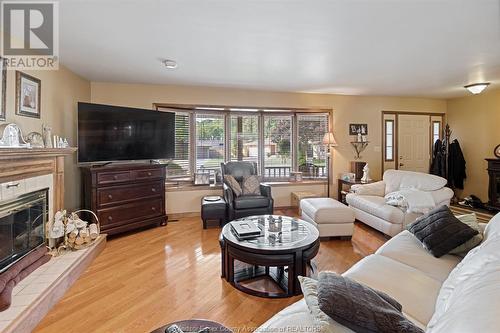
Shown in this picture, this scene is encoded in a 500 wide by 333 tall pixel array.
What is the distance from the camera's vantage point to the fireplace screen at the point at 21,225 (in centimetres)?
214

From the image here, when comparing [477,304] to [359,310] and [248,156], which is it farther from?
[248,156]

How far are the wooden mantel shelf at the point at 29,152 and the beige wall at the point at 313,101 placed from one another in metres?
1.77

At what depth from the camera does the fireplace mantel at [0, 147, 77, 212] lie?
2.06m

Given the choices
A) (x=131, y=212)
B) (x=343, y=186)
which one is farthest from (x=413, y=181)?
(x=131, y=212)

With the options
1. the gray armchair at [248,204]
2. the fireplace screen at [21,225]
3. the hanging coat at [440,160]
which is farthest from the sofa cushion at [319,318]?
the hanging coat at [440,160]

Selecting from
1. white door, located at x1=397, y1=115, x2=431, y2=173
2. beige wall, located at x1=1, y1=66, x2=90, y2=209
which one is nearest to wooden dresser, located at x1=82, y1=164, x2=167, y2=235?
beige wall, located at x1=1, y1=66, x2=90, y2=209

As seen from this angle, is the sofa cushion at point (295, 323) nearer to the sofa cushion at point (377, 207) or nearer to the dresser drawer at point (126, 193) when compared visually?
the sofa cushion at point (377, 207)

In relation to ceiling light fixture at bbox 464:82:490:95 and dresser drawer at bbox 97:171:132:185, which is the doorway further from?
dresser drawer at bbox 97:171:132:185

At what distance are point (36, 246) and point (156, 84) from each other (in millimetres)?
2937

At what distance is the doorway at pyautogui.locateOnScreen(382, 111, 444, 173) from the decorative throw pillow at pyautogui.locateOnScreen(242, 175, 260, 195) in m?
3.14

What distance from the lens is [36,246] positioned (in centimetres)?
252

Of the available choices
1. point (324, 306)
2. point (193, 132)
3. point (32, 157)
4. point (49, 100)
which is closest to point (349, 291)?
point (324, 306)

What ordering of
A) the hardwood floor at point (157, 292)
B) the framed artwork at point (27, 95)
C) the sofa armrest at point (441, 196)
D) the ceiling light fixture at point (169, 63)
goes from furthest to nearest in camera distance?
the sofa armrest at point (441, 196)
the ceiling light fixture at point (169, 63)
the framed artwork at point (27, 95)
the hardwood floor at point (157, 292)

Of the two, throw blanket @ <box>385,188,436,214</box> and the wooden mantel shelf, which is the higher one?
the wooden mantel shelf
